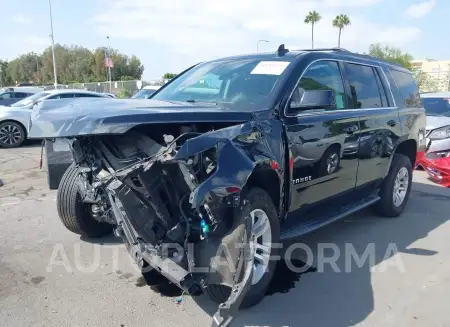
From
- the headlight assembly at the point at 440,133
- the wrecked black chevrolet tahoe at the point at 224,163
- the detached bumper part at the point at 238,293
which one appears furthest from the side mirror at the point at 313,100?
the headlight assembly at the point at 440,133

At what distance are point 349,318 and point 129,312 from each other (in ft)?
5.46

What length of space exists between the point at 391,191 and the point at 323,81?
2.06 metres

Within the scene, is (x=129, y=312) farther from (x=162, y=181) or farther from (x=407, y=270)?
(x=407, y=270)

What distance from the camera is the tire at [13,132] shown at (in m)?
12.0

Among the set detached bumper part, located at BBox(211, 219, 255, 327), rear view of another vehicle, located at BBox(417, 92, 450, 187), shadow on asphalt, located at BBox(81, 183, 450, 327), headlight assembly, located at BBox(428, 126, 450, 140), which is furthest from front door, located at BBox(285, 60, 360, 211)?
headlight assembly, located at BBox(428, 126, 450, 140)

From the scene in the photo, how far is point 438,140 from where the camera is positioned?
860 centimetres

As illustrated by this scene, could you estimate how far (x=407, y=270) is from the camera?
412 centimetres

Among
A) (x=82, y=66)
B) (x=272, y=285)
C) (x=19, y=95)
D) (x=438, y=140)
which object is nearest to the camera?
(x=272, y=285)

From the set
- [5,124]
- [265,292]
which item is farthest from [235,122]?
[5,124]

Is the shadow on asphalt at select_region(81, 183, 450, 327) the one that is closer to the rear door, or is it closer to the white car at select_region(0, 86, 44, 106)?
the rear door

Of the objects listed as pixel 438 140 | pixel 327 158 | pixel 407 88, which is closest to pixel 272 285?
pixel 327 158

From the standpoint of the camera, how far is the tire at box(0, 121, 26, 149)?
12047 millimetres

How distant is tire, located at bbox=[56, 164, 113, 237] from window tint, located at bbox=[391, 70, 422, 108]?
4.12 metres

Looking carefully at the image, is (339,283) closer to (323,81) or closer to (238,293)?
(238,293)
